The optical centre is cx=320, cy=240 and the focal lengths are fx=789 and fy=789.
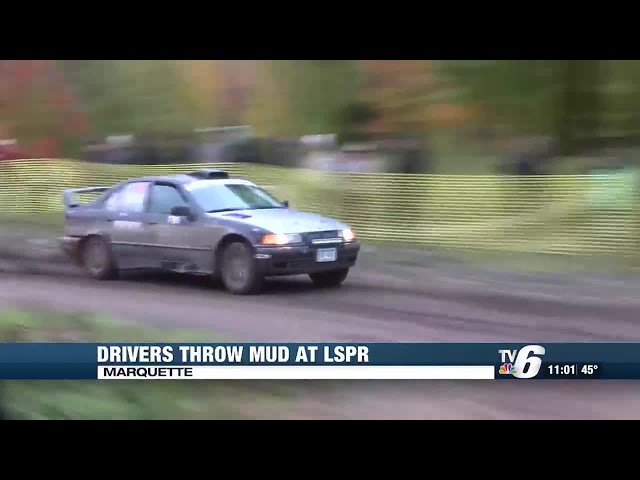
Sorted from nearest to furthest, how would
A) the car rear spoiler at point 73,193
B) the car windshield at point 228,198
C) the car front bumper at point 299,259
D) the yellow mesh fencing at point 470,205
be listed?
1. the yellow mesh fencing at point 470,205
2. the car front bumper at point 299,259
3. the car windshield at point 228,198
4. the car rear spoiler at point 73,193

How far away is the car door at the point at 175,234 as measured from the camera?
602 cm

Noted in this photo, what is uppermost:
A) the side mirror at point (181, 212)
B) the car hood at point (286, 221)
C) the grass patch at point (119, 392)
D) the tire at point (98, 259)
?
the side mirror at point (181, 212)

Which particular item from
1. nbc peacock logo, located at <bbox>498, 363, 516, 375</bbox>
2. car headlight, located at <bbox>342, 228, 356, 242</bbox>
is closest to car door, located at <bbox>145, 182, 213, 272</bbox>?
car headlight, located at <bbox>342, 228, 356, 242</bbox>

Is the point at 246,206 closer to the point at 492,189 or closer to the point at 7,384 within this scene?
the point at 492,189

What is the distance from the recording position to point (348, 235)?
19.6ft

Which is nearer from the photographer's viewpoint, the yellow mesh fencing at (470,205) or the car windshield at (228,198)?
the yellow mesh fencing at (470,205)

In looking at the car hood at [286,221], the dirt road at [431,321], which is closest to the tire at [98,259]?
the dirt road at [431,321]

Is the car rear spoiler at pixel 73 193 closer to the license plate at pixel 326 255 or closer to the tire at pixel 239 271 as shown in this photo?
the tire at pixel 239 271

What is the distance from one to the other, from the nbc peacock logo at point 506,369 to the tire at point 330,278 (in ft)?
4.39

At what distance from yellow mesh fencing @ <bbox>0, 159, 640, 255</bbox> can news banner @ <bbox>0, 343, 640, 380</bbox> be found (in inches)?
30.3

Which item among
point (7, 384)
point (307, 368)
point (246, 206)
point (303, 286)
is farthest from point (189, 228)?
point (7, 384)

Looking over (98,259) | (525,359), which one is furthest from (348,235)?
(98,259)

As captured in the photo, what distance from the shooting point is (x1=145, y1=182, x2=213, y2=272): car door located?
A: 237 inches

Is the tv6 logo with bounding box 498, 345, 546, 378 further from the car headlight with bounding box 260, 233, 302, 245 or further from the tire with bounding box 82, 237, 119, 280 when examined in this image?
the tire with bounding box 82, 237, 119, 280
